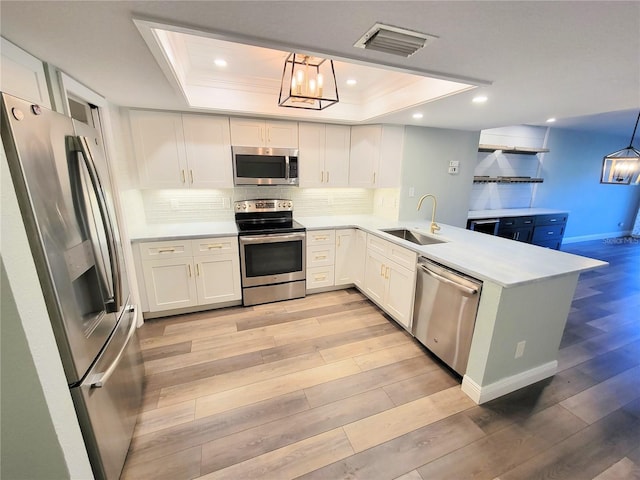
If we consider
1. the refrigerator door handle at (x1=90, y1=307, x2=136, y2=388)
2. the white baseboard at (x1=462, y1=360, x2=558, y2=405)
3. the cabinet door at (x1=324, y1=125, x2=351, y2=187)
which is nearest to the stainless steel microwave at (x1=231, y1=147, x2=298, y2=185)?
the cabinet door at (x1=324, y1=125, x2=351, y2=187)

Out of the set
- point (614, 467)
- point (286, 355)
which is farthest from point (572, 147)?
point (286, 355)

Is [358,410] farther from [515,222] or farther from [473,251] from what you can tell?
[515,222]

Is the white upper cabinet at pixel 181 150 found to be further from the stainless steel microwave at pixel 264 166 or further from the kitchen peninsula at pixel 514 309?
the kitchen peninsula at pixel 514 309

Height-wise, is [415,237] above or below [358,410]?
above

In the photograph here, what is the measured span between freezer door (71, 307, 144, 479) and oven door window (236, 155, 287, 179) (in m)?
1.88

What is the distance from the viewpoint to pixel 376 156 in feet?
11.3

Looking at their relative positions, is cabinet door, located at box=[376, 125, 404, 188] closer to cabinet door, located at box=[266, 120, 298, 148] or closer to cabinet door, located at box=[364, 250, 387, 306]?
cabinet door, located at box=[364, 250, 387, 306]

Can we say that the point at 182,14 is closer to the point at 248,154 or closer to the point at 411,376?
the point at 248,154

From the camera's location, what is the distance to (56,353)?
39.9 inches

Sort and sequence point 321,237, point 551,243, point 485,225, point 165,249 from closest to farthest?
point 165,249, point 321,237, point 485,225, point 551,243

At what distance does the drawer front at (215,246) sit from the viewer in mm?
2854

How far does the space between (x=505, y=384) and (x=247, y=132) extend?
135 inches

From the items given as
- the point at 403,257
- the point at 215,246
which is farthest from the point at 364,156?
the point at 215,246

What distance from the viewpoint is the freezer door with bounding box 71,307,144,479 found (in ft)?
3.91
